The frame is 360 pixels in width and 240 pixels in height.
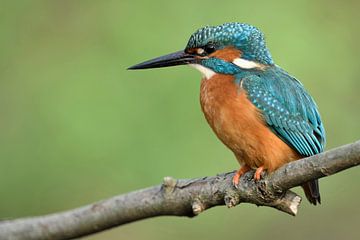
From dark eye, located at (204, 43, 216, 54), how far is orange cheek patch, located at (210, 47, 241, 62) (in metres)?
0.02

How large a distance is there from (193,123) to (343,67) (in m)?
1.11

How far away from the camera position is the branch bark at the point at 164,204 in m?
3.26

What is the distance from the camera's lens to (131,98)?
15.9 feet

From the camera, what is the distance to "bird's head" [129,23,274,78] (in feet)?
13.2

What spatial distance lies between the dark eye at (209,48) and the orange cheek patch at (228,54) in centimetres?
2

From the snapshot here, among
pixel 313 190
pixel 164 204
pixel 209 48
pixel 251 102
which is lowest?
pixel 313 190

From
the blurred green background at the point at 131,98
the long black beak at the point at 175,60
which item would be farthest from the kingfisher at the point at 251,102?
the blurred green background at the point at 131,98

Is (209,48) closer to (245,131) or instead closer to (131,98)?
(245,131)

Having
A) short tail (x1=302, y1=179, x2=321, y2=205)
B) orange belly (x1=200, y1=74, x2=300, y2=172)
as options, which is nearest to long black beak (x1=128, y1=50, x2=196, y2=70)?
orange belly (x1=200, y1=74, x2=300, y2=172)

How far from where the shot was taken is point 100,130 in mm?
4828

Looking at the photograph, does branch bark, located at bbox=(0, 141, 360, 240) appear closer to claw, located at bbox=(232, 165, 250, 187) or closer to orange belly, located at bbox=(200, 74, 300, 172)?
claw, located at bbox=(232, 165, 250, 187)

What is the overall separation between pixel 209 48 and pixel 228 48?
0.09 meters

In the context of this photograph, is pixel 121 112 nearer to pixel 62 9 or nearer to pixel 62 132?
pixel 62 132

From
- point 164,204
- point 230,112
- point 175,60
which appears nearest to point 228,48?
point 175,60
